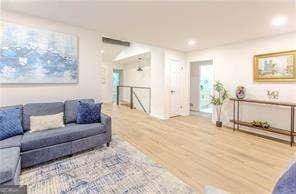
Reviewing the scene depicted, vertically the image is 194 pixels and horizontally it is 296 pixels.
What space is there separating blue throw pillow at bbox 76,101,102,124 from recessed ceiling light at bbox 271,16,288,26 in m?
3.41

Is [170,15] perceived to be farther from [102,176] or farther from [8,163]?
[8,163]

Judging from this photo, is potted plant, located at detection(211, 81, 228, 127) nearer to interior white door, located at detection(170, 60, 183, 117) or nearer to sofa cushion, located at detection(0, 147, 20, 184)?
interior white door, located at detection(170, 60, 183, 117)

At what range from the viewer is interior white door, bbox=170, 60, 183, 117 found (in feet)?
19.5

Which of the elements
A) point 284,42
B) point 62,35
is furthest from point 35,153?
point 284,42

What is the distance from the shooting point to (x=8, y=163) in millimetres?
1786

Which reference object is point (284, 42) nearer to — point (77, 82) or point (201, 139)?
point (201, 139)

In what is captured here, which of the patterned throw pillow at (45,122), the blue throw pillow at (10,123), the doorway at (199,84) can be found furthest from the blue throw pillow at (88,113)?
the doorway at (199,84)

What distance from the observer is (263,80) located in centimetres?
411

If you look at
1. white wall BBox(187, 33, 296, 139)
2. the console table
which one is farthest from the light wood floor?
white wall BBox(187, 33, 296, 139)

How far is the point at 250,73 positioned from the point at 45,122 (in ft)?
14.8

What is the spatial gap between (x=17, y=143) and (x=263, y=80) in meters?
4.79

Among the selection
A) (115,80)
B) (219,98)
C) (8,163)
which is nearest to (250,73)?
(219,98)

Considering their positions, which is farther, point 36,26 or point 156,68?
point 156,68

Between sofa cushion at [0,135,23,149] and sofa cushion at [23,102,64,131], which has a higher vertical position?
sofa cushion at [23,102,64,131]
